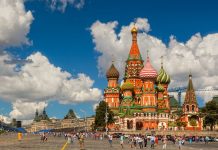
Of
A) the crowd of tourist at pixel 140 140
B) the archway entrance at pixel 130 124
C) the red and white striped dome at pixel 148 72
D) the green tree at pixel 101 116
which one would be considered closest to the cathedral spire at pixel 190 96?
the red and white striped dome at pixel 148 72

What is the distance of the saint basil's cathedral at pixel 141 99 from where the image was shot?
5359 inches

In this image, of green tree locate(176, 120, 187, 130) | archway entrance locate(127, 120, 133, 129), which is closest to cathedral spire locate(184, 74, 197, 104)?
green tree locate(176, 120, 187, 130)

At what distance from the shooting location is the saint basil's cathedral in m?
136

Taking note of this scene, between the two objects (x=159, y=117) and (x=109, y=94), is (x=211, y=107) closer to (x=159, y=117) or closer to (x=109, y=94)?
(x=159, y=117)

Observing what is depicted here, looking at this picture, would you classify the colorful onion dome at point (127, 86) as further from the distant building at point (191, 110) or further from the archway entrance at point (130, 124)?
the distant building at point (191, 110)

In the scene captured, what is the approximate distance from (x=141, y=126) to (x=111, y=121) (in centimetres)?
1033

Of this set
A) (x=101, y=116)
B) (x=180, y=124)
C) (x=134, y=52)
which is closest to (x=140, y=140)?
(x=101, y=116)

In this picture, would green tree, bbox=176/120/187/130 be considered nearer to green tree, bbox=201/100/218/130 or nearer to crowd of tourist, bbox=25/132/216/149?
green tree, bbox=201/100/218/130

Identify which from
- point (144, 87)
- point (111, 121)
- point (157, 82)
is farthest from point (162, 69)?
point (111, 121)

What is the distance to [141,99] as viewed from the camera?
460 feet

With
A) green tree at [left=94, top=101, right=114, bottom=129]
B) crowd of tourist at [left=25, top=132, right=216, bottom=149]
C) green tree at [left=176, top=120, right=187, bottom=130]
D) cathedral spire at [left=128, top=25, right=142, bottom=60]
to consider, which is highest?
cathedral spire at [left=128, top=25, right=142, bottom=60]

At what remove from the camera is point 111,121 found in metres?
132

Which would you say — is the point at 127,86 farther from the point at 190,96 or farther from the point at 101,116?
the point at 190,96

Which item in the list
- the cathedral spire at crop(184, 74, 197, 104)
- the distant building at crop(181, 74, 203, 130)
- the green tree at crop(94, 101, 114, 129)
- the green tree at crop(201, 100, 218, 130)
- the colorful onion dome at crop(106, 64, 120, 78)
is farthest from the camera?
the colorful onion dome at crop(106, 64, 120, 78)
